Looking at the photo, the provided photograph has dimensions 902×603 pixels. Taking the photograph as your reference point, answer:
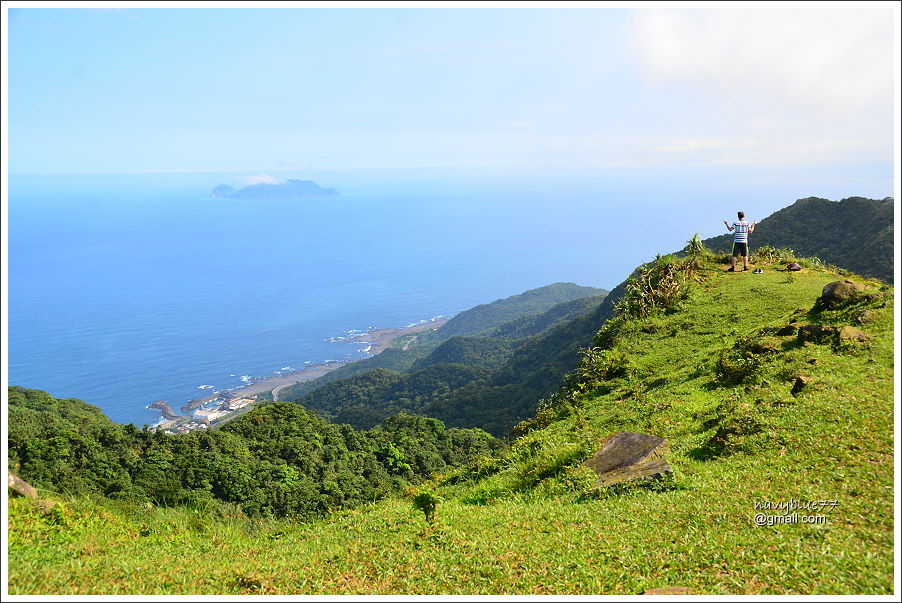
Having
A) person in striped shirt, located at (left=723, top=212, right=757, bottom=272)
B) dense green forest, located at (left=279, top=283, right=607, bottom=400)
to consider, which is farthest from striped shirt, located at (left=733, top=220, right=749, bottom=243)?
dense green forest, located at (left=279, top=283, right=607, bottom=400)

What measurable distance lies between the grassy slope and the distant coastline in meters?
61.4

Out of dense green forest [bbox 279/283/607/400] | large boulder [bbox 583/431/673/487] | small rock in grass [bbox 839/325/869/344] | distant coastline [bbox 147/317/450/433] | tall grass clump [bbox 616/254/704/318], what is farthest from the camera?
dense green forest [bbox 279/283/607/400]

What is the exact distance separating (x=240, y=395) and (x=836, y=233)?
3521 inches

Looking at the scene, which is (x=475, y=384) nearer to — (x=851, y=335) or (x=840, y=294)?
(x=840, y=294)

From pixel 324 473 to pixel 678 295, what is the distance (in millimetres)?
15016

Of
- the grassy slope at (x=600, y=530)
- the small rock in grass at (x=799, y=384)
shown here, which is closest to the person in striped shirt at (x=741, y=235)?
the grassy slope at (x=600, y=530)

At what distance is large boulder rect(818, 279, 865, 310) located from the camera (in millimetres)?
12688

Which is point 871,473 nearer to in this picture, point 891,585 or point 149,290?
point 891,585

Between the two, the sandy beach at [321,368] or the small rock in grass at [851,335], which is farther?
the sandy beach at [321,368]

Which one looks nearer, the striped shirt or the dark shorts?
the striped shirt

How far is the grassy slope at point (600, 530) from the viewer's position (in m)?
5.29

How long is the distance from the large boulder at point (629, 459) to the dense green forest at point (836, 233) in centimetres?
3777

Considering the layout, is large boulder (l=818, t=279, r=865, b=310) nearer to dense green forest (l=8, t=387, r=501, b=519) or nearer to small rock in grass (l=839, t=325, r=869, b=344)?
small rock in grass (l=839, t=325, r=869, b=344)

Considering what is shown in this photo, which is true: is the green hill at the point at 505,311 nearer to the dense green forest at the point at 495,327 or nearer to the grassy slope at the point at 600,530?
the dense green forest at the point at 495,327
